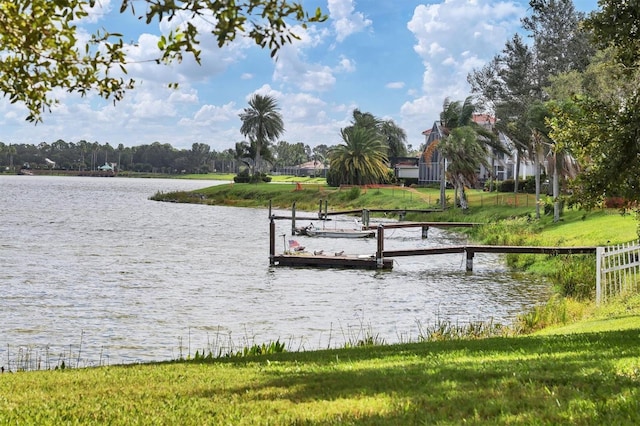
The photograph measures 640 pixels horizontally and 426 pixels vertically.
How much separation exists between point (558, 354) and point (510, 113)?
63825 millimetres

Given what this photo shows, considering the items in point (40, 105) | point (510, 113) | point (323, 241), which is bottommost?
point (323, 241)

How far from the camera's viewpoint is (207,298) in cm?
2823

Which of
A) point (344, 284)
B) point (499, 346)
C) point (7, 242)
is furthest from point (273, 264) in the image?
point (499, 346)

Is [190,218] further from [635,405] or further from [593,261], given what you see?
[635,405]

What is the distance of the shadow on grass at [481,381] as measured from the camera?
7.59 meters

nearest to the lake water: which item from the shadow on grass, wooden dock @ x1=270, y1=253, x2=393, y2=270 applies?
wooden dock @ x1=270, y1=253, x2=393, y2=270

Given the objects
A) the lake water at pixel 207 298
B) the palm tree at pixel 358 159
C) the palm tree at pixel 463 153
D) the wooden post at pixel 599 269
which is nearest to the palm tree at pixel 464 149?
the palm tree at pixel 463 153

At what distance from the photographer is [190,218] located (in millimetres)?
79875

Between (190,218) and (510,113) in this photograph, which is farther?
(190,218)

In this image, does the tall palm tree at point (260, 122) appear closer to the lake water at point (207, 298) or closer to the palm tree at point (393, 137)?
the palm tree at point (393, 137)

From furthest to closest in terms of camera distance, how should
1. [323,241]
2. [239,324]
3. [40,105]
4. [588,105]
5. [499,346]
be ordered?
[323,241] → [239,324] → [588,105] → [499,346] → [40,105]

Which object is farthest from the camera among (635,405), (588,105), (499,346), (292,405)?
(588,105)

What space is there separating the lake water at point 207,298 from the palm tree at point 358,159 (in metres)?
56.6

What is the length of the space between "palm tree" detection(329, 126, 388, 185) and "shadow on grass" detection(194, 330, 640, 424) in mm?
94860
